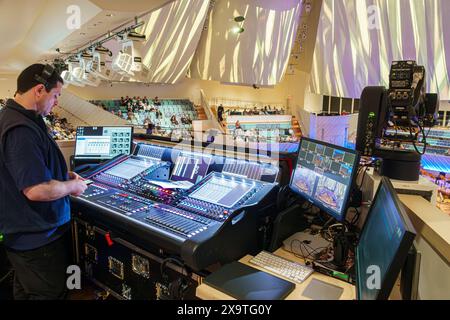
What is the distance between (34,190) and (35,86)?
1.83ft

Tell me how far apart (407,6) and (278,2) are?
4.58 m

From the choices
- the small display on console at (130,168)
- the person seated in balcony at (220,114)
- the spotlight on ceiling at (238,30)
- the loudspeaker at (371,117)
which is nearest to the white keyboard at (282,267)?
the loudspeaker at (371,117)

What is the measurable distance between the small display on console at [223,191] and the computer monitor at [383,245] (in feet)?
2.62

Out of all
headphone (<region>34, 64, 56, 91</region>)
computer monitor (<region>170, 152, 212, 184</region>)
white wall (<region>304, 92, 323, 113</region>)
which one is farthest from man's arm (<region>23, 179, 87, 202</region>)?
white wall (<region>304, 92, 323, 113</region>)

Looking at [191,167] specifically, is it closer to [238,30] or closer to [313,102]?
[238,30]

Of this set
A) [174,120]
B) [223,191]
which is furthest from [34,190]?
[174,120]

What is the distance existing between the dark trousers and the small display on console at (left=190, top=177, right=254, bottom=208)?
2.84 feet

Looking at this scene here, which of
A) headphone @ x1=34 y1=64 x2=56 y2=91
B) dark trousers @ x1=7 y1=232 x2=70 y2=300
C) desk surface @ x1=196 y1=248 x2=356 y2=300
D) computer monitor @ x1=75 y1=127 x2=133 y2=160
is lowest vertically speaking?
dark trousers @ x1=7 y1=232 x2=70 y2=300

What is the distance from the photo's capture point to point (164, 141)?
2.95 metres

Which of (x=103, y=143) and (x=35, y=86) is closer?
(x=35, y=86)

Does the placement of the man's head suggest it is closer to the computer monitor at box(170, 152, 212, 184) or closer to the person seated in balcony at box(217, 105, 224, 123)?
the computer monitor at box(170, 152, 212, 184)

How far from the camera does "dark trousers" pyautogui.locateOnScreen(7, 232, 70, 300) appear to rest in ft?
6.06

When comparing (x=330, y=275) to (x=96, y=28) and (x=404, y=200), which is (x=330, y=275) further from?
(x=96, y=28)

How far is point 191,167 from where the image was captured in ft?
8.10
